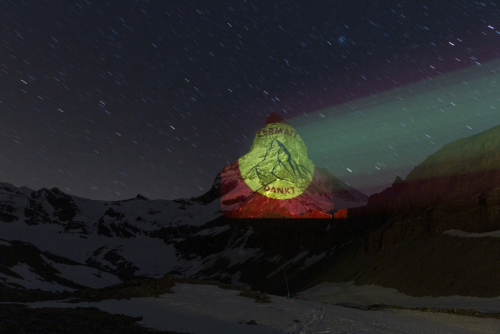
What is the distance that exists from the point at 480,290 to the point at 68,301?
38815 mm

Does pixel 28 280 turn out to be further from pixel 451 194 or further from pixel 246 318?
pixel 451 194

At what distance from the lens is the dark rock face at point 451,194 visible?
59.6 meters

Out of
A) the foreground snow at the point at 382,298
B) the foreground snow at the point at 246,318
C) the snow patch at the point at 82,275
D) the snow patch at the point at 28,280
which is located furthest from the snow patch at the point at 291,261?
the foreground snow at the point at 246,318

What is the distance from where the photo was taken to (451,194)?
72750 millimetres

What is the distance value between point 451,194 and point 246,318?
214 feet

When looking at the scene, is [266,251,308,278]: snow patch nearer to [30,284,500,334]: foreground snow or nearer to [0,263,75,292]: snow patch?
[0,263,75,292]: snow patch

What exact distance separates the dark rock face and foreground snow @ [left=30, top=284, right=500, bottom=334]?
3881 cm

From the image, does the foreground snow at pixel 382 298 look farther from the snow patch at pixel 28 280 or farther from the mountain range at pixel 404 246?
the snow patch at pixel 28 280

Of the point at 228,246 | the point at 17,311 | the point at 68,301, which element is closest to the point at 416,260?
the point at 68,301

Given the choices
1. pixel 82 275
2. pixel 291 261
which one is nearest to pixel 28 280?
pixel 82 275

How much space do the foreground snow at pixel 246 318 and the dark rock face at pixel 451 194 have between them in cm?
3881

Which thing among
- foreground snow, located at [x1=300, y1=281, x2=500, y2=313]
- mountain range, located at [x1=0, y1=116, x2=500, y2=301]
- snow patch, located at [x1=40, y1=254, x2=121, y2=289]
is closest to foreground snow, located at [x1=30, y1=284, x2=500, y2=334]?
mountain range, located at [x1=0, y1=116, x2=500, y2=301]

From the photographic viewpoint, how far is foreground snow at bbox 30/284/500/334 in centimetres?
1678

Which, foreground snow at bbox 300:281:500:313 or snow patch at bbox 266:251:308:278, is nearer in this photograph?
foreground snow at bbox 300:281:500:313
